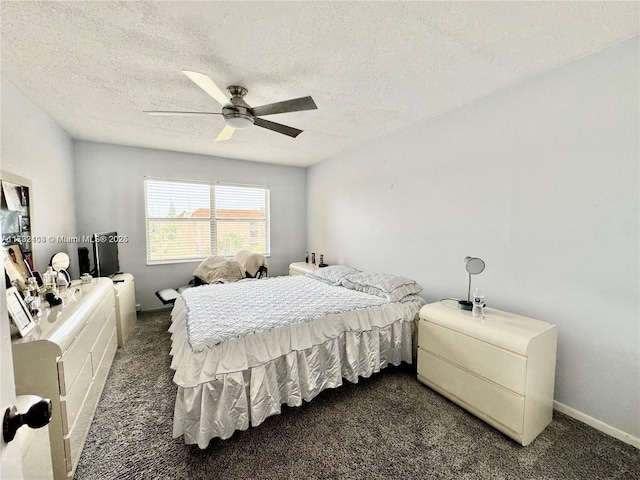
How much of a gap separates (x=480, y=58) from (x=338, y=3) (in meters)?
1.15

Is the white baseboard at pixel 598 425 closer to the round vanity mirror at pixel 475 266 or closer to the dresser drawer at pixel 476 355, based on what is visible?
the dresser drawer at pixel 476 355

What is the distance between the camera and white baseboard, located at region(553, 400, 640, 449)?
1.78 metres

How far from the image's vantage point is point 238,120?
90.4 inches

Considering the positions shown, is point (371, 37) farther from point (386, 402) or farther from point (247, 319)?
point (386, 402)

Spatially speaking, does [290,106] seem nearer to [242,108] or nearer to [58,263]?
[242,108]

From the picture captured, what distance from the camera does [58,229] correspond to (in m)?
3.11

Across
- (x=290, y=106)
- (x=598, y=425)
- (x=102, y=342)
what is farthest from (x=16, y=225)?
(x=598, y=425)

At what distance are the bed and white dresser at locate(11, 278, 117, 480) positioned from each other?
52 cm

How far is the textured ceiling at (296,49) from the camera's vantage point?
59.1 inches

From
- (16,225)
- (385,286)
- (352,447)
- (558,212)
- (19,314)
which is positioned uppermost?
(558,212)

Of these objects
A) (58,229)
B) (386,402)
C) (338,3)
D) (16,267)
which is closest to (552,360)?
(386,402)

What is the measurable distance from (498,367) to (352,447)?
1110 mm

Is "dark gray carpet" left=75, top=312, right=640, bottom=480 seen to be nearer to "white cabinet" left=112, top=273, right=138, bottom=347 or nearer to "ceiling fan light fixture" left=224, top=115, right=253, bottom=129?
"white cabinet" left=112, top=273, right=138, bottom=347

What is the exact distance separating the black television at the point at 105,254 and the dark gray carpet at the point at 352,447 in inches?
64.2
